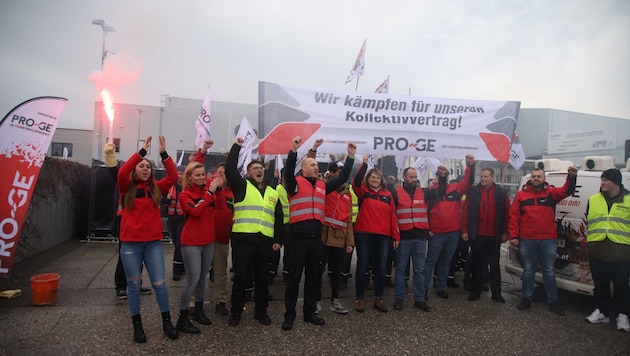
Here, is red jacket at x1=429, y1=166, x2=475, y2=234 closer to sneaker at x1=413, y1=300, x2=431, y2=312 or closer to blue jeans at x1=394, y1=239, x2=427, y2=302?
blue jeans at x1=394, y1=239, x2=427, y2=302

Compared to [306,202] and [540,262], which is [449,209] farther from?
[306,202]

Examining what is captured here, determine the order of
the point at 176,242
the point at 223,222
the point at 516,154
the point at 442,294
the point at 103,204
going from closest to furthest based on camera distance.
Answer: the point at 223,222
the point at 442,294
the point at 176,242
the point at 516,154
the point at 103,204

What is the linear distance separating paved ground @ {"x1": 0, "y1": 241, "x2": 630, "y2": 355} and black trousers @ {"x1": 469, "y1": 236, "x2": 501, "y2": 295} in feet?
0.89

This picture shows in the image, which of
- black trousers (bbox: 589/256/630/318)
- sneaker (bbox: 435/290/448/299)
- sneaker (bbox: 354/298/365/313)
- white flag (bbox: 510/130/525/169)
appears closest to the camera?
black trousers (bbox: 589/256/630/318)

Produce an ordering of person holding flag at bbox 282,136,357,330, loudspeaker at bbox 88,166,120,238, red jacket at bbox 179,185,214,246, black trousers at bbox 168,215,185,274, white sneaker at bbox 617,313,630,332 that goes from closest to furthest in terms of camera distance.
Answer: red jacket at bbox 179,185,214,246 → person holding flag at bbox 282,136,357,330 → white sneaker at bbox 617,313,630,332 → black trousers at bbox 168,215,185,274 → loudspeaker at bbox 88,166,120,238

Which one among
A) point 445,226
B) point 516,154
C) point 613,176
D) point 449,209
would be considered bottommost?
point 445,226

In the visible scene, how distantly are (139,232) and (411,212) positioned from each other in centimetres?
363

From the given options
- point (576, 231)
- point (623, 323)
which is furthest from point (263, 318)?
point (576, 231)

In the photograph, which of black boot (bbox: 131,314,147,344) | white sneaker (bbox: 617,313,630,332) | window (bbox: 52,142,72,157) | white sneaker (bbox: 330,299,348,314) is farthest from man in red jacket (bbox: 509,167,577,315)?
window (bbox: 52,142,72,157)

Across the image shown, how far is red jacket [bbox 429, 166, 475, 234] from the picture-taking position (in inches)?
233

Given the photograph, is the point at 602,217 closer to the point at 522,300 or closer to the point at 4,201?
the point at 522,300

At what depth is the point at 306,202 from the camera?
4613 mm

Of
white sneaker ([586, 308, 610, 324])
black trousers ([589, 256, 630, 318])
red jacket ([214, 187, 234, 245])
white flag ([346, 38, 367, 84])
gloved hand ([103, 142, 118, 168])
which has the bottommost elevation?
white sneaker ([586, 308, 610, 324])

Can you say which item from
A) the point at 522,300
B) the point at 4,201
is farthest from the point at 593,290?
the point at 4,201
